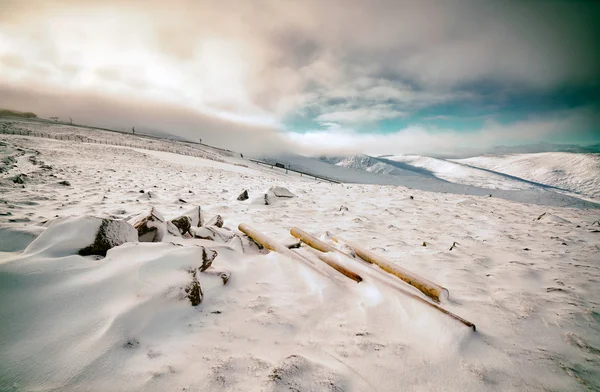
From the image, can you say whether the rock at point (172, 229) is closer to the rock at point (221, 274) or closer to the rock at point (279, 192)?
the rock at point (221, 274)

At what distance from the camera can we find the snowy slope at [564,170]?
105 meters

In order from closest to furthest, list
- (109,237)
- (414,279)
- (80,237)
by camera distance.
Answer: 1. (80,237)
2. (109,237)
3. (414,279)

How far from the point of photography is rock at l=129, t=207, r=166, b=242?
310 centimetres

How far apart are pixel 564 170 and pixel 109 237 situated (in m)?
191

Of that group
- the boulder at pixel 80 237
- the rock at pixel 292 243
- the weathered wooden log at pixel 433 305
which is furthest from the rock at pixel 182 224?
the weathered wooden log at pixel 433 305

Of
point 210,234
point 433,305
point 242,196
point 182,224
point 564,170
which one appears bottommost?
point 242,196

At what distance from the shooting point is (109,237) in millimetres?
2572

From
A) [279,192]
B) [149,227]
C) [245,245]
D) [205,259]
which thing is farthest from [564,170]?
[149,227]

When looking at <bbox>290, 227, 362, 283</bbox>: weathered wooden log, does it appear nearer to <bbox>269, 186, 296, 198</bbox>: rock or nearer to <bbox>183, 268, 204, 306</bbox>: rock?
<bbox>183, 268, 204, 306</bbox>: rock

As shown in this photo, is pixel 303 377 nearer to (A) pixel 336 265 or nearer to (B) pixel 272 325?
(B) pixel 272 325

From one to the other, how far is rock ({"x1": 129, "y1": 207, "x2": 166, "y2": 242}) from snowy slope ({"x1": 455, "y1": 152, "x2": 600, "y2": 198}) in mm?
146204

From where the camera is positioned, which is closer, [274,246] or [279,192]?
[274,246]

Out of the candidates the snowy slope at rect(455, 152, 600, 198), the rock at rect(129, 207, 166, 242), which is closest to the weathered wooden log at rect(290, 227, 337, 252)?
the rock at rect(129, 207, 166, 242)

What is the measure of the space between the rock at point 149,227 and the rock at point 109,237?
0.63 ft
